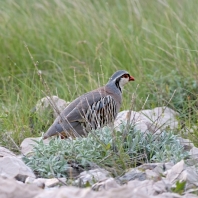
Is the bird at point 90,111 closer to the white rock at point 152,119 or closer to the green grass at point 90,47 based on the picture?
the white rock at point 152,119

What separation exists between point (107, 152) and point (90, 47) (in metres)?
4.52

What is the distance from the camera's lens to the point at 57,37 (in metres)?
10.4

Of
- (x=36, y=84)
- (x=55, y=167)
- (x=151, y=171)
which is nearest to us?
(x=151, y=171)

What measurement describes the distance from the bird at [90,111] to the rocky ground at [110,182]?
3.99 ft

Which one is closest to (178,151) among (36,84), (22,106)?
(22,106)

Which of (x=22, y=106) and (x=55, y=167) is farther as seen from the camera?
(x=22, y=106)

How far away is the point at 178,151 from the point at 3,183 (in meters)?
2.11

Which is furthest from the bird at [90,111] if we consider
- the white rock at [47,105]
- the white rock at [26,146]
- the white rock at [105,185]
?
the white rock at [105,185]

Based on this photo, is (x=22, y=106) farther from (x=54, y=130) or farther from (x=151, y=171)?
(x=151, y=171)

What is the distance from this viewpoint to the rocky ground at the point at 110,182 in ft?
12.2

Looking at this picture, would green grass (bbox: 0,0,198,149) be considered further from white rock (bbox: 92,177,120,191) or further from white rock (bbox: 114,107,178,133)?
white rock (bbox: 92,177,120,191)

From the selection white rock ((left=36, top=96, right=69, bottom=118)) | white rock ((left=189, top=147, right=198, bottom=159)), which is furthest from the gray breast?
white rock ((left=189, top=147, right=198, bottom=159))

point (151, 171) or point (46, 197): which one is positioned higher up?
point (46, 197)

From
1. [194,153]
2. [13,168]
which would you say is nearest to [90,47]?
[194,153]
